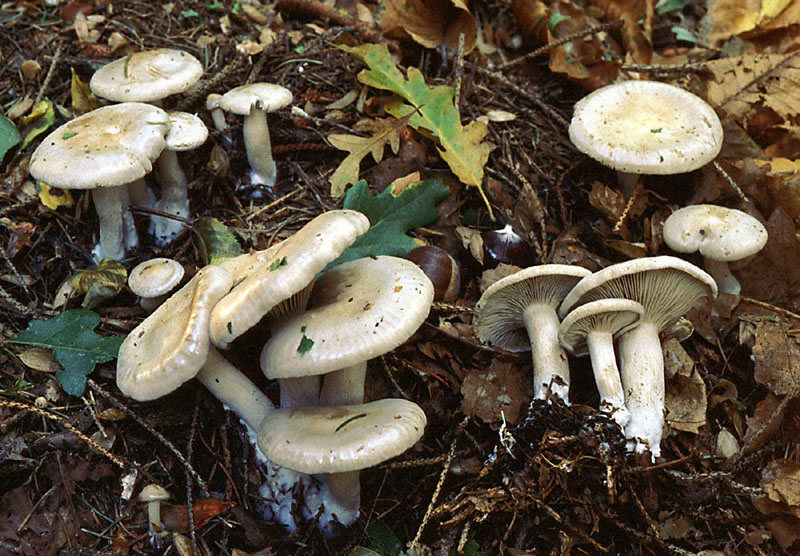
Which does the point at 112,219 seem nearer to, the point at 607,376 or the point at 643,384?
the point at 607,376

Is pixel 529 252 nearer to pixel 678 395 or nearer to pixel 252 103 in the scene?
pixel 678 395

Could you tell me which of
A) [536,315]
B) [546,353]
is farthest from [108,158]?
[546,353]

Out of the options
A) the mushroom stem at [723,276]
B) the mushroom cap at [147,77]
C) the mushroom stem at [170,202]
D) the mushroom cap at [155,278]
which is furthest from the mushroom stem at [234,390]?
the mushroom stem at [723,276]

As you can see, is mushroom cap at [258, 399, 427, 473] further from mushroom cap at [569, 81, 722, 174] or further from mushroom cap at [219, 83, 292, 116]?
mushroom cap at [569, 81, 722, 174]

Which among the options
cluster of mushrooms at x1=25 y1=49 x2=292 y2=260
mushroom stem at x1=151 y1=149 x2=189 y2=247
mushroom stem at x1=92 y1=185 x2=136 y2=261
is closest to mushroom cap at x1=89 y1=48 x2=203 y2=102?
cluster of mushrooms at x1=25 y1=49 x2=292 y2=260

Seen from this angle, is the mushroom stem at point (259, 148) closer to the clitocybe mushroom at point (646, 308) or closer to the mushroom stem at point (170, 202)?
the mushroom stem at point (170, 202)
